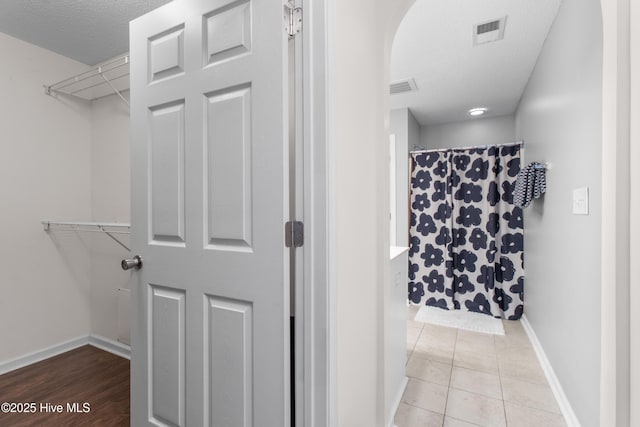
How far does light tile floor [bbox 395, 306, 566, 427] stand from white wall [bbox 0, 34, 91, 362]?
2.72 m

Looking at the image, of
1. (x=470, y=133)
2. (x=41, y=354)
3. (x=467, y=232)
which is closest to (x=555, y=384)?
(x=467, y=232)

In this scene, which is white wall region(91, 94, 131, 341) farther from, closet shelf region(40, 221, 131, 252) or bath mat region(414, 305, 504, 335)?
bath mat region(414, 305, 504, 335)

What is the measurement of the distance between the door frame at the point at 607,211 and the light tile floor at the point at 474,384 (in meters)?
0.81

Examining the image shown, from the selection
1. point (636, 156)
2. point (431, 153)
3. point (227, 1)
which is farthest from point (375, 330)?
point (431, 153)

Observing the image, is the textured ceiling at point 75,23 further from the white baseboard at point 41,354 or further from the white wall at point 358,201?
the white baseboard at point 41,354

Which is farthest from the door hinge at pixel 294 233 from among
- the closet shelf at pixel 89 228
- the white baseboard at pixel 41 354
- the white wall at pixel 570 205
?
the white baseboard at pixel 41 354

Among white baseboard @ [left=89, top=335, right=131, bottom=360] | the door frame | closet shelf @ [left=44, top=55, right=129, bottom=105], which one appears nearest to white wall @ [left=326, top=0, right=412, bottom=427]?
the door frame

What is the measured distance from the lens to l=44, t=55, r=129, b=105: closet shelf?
2369 mm

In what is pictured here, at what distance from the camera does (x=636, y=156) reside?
1.03 m

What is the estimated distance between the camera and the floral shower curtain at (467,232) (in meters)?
3.32

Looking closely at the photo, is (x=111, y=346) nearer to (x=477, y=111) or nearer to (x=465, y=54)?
(x=465, y=54)

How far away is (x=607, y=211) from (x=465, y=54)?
2013 millimetres

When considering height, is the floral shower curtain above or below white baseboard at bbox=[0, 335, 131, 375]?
above

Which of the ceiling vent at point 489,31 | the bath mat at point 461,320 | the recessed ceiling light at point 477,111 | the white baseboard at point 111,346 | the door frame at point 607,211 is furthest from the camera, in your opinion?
the recessed ceiling light at point 477,111
